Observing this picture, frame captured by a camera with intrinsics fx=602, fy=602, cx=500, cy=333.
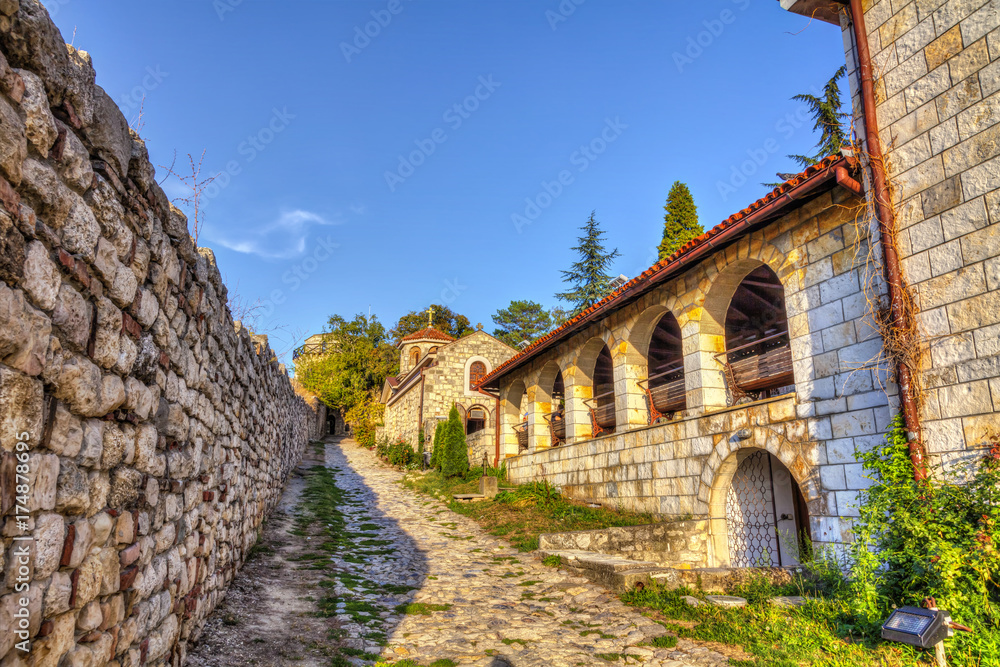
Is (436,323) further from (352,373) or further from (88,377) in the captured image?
(88,377)

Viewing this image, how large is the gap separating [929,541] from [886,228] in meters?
2.87

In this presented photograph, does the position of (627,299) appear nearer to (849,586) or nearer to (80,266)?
(849,586)

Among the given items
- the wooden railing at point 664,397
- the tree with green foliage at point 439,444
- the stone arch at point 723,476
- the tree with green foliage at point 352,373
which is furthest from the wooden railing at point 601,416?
the tree with green foliage at point 352,373

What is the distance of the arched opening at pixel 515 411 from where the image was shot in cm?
1625

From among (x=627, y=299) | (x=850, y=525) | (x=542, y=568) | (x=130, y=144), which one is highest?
(x=627, y=299)

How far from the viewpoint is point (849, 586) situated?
562cm

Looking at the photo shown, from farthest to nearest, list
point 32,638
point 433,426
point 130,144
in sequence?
point 433,426
point 130,144
point 32,638

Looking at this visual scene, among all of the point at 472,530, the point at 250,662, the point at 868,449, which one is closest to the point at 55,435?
the point at 250,662

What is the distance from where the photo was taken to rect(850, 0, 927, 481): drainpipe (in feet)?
17.5

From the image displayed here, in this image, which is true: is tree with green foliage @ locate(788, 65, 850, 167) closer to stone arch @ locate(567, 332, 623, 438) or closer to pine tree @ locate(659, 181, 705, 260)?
pine tree @ locate(659, 181, 705, 260)

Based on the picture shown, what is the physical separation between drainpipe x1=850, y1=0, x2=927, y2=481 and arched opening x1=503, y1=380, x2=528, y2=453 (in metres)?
11.0

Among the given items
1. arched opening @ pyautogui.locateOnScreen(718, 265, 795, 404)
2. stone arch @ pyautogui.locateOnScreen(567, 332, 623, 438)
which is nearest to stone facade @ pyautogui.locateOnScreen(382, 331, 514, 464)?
stone arch @ pyautogui.locateOnScreen(567, 332, 623, 438)

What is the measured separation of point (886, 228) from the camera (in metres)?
5.79

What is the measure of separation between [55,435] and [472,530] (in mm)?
9967
